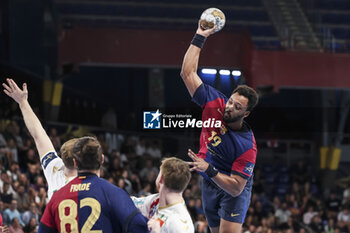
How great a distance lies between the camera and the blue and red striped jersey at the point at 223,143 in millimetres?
8268

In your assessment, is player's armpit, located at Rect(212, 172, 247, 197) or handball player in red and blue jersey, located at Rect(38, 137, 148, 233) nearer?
handball player in red and blue jersey, located at Rect(38, 137, 148, 233)

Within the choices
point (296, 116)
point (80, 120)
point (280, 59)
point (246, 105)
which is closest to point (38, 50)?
point (80, 120)

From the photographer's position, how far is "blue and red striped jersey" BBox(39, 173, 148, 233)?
18.5 feet

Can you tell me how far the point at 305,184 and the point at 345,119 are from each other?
3506mm

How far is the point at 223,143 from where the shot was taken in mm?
8406

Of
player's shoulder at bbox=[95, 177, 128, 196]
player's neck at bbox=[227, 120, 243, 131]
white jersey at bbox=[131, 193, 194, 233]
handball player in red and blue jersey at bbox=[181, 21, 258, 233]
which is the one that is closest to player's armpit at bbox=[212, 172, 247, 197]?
handball player in red and blue jersey at bbox=[181, 21, 258, 233]

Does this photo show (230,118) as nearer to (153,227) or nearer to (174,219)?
(174,219)

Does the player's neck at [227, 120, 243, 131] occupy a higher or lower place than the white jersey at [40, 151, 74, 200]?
higher

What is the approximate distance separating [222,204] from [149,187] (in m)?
10.2

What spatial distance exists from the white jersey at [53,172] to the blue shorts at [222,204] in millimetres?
2475

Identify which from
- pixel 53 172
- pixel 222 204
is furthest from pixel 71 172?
pixel 222 204

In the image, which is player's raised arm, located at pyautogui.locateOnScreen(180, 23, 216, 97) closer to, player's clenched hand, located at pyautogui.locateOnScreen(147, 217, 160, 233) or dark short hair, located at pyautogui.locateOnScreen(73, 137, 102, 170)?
dark short hair, located at pyautogui.locateOnScreen(73, 137, 102, 170)

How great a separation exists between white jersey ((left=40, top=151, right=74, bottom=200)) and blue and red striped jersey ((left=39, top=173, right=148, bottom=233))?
44.1 inches

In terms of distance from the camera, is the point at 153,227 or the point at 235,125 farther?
the point at 235,125
